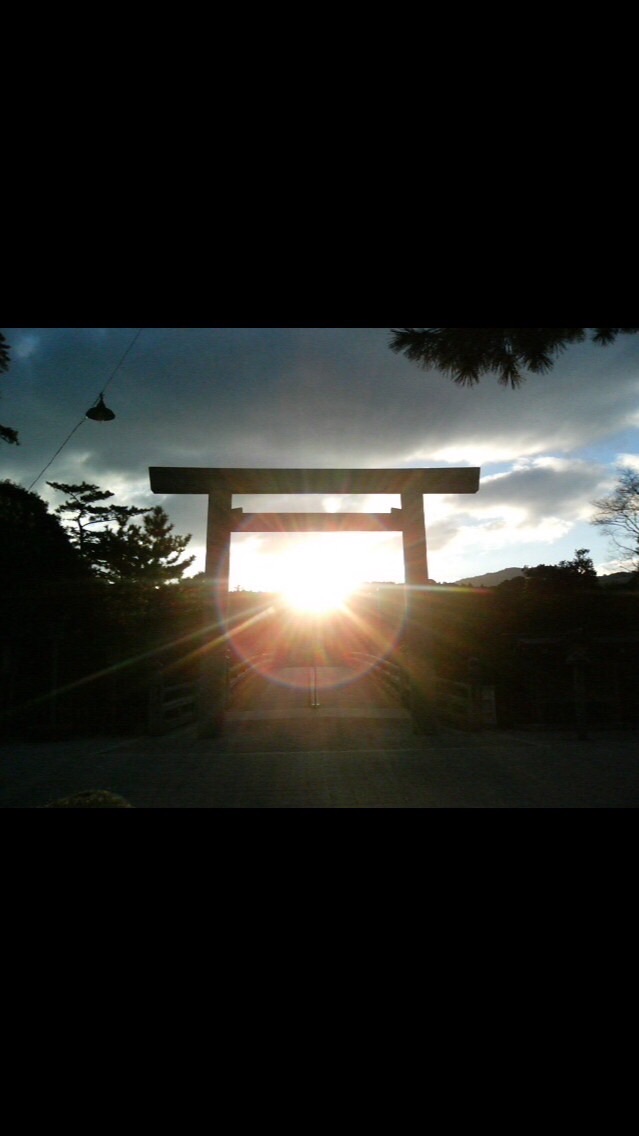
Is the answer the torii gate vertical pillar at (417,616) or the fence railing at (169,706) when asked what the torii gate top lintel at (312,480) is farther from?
the fence railing at (169,706)

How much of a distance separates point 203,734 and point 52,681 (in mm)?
4109

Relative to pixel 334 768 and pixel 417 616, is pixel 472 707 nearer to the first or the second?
pixel 417 616

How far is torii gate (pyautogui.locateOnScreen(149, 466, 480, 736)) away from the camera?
7371 mm

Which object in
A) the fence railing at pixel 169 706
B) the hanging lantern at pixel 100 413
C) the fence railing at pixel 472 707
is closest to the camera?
the hanging lantern at pixel 100 413

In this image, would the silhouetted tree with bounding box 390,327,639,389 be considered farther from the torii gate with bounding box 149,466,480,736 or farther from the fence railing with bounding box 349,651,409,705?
the fence railing with bounding box 349,651,409,705

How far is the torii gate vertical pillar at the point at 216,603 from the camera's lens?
7352 millimetres

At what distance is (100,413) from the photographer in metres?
6.37

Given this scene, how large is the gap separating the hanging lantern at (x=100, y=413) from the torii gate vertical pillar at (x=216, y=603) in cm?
171

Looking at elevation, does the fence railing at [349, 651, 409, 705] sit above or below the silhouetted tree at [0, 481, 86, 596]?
below

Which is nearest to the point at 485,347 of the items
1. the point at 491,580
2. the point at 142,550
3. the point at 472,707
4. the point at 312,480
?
the point at 312,480

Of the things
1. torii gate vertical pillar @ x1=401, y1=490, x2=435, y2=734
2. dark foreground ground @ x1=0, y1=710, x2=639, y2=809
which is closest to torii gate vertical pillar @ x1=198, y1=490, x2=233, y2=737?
dark foreground ground @ x1=0, y1=710, x2=639, y2=809

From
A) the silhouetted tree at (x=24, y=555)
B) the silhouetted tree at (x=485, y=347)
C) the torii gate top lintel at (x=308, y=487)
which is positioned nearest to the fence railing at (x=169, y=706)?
the torii gate top lintel at (x=308, y=487)

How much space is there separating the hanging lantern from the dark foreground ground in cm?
429
